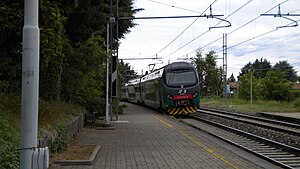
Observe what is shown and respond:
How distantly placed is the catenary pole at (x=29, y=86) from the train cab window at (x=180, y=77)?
25.1 meters

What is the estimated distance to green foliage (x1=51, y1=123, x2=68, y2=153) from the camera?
35.5ft

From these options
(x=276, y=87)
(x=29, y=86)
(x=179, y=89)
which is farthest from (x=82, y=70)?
(x=276, y=87)

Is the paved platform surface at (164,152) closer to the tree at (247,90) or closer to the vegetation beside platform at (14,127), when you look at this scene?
the vegetation beside platform at (14,127)

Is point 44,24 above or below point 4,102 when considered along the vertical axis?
above

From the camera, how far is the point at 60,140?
11336mm

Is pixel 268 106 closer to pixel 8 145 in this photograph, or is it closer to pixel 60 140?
pixel 60 140

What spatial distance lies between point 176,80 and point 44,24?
16458 millimetres

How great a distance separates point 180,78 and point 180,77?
0.08m

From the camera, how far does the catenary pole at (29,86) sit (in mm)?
4691

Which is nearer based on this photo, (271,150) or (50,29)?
(271,150)

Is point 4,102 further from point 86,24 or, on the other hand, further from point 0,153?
point 86,24

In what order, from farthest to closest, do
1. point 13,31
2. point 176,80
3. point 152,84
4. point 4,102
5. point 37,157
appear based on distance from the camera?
point 152,84 < point 176,80 < point 13,31 < point 4,102 < point 37,157

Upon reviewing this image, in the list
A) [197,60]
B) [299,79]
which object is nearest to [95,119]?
[197,60]

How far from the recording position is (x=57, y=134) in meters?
11.2
